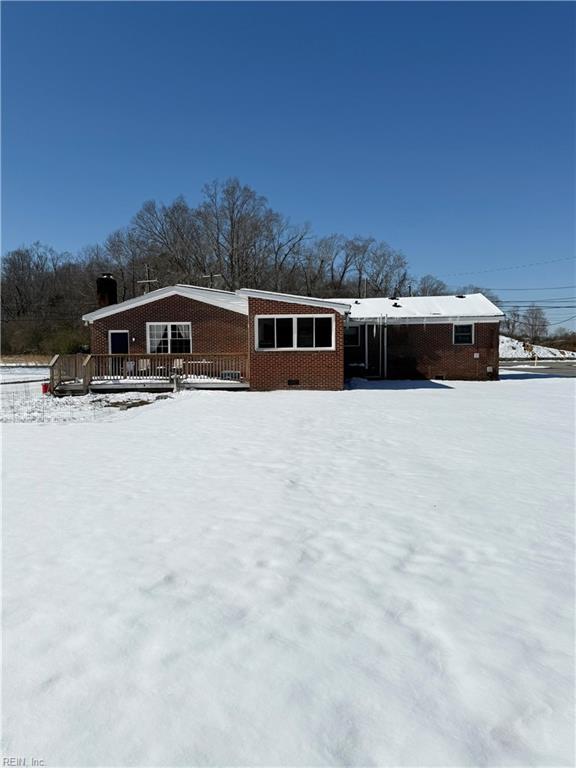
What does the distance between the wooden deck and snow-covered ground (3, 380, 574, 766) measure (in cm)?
1051

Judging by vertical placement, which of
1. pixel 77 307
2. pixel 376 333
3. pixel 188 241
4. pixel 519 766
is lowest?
pixel 519 766

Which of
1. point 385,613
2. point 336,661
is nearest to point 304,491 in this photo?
point 385,613

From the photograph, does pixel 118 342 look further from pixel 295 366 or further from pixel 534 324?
pixel 534 324

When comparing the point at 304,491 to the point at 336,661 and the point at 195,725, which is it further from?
the point at 195,725

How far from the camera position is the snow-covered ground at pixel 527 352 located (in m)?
48.9

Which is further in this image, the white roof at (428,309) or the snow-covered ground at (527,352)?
the snow-covered ground at (527,352)

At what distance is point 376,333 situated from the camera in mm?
22922

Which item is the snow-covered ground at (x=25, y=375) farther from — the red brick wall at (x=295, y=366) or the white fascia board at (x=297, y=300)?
the white fascia board at (x=297, y=300)

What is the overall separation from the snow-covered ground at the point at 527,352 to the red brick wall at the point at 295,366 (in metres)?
37.6

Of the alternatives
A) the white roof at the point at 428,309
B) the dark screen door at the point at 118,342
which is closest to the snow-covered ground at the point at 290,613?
the dark screen door at the point at 118,342

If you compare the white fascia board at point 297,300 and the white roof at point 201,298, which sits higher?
the white roof at point 201,298

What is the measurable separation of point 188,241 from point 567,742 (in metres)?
51.6

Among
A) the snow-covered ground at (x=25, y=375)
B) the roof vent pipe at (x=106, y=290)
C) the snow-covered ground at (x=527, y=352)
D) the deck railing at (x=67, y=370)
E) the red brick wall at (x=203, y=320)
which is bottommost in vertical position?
the snow-covered ground at (x=25, y=375)

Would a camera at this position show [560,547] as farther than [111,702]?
Yes
